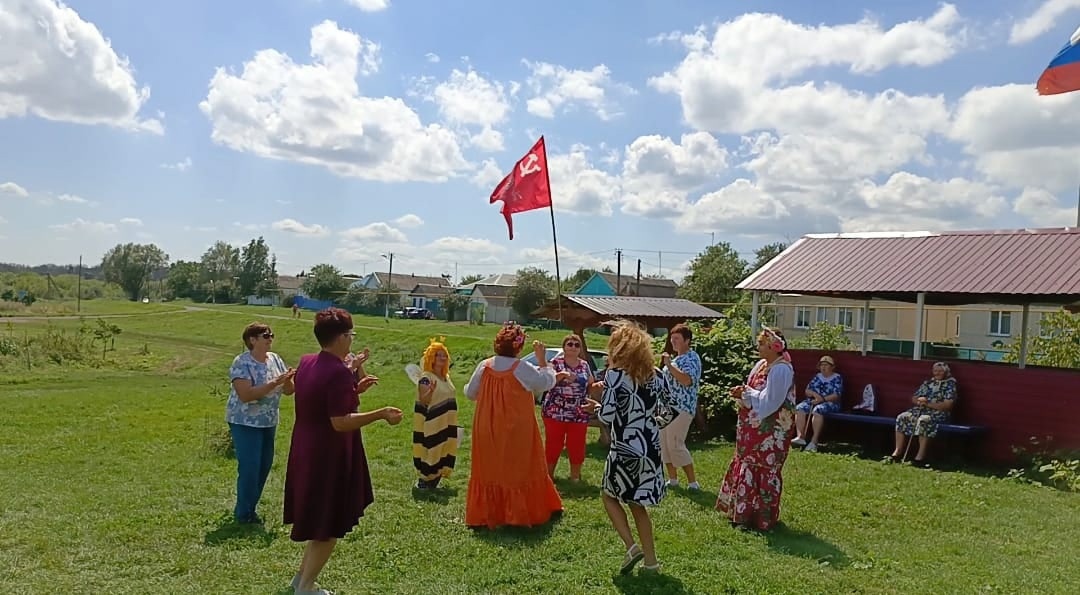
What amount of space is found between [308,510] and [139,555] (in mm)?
2021

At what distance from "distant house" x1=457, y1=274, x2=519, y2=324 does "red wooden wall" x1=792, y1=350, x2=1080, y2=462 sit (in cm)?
4280

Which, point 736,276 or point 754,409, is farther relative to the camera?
point 736,276

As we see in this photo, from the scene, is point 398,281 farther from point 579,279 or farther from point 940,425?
point 940,425

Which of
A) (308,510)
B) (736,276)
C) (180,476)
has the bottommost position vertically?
(180,476)

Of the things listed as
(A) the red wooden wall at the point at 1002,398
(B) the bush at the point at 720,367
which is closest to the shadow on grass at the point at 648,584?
(B) the bush at the point at 720,367

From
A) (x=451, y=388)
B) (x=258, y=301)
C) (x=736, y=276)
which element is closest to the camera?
(x=451, y=388)

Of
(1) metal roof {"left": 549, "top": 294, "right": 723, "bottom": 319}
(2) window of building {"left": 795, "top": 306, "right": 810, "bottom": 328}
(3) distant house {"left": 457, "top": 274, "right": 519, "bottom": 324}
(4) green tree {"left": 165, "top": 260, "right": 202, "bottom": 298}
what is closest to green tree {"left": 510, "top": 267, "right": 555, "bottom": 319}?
(3) distant house {"left": 457, "top": 274, "right": 519, "bottom": 324}

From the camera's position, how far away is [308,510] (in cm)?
477

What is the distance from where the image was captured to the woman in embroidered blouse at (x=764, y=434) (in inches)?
257

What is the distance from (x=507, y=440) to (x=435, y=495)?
5.38 feet

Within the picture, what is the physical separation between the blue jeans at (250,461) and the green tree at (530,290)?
1876 inches

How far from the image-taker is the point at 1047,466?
9.48m

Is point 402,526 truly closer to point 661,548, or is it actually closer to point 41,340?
point 661,548

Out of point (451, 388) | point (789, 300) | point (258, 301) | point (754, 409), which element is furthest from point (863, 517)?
point (258, 301)
